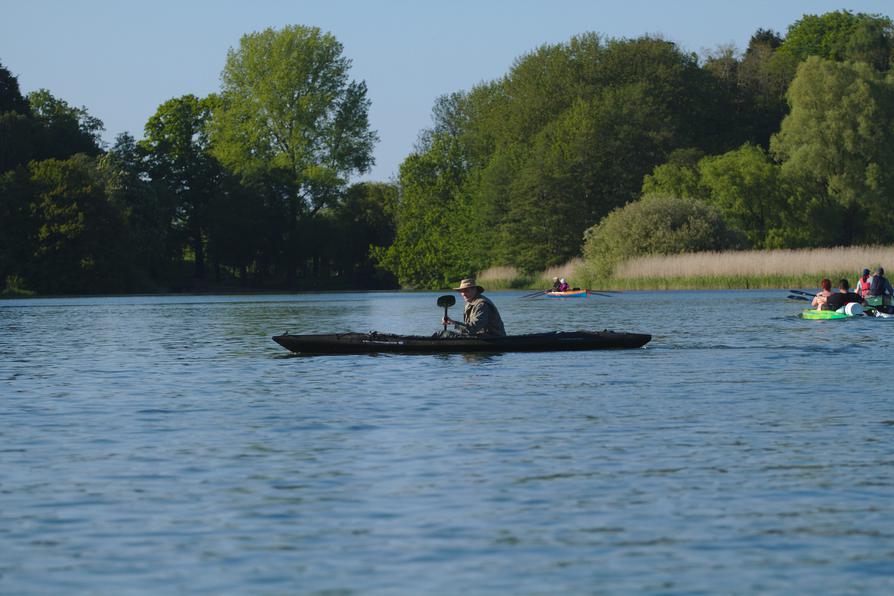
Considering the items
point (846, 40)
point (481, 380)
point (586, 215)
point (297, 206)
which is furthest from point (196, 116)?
point (481, 380)

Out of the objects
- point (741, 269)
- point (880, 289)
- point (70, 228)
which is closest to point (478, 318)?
point (880, 289)

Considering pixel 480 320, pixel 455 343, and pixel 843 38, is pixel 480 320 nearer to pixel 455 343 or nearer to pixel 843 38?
pixel 455 343

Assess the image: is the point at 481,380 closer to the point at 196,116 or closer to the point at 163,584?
the point at 163,584

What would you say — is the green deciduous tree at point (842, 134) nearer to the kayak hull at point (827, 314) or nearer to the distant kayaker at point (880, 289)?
the distant kayaker at point (880, 289)

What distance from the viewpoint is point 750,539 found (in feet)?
28.2

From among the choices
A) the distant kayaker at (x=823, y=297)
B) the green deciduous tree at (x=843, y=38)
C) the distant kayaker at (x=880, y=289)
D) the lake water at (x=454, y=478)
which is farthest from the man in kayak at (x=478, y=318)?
the green deciduous tree at (x=843, y=38)

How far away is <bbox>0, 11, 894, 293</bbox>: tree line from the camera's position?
258ft

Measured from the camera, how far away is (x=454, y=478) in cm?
1094

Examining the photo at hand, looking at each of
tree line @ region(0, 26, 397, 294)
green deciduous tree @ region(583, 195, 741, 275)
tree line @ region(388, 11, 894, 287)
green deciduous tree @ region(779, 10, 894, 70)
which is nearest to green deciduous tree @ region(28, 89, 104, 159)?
tree line @ region(0, 26, 397, 294)

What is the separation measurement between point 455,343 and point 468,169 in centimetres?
8522

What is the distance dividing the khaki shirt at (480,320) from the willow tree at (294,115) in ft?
233

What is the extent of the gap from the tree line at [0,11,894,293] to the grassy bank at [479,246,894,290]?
9.65ft

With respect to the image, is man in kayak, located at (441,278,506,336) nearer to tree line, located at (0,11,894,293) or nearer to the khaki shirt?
the khaki shirt

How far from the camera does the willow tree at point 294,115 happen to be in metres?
93.2
